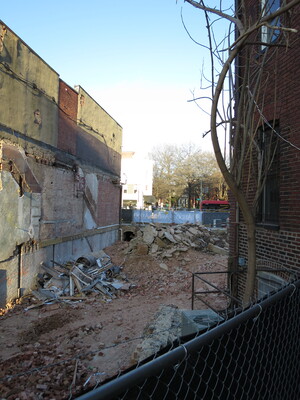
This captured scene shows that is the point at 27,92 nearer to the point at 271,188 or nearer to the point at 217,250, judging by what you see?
the point at 271,188

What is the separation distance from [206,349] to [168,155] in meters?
47.5

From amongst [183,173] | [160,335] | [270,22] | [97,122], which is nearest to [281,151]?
[270,22]

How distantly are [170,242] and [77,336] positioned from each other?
9980 millimetres

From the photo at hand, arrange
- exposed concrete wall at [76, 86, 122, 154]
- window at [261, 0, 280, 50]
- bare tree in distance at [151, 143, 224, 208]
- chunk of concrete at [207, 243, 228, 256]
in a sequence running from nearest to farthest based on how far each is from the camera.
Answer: window at [261, 0, 280, 50] < exposed concrete wall at [76, 86, 122, 154] < chunk of concrete at [207, 243, 228, 256] < bare tree in distance at [151, 143, 224, 208]

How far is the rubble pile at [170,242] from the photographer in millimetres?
15141

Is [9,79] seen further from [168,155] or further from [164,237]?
[168,155]

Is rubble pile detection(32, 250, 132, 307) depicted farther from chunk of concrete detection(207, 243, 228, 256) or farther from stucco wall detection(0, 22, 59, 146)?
chunk of concrete detection(207, 243, 228, 256)

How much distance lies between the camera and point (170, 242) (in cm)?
1619

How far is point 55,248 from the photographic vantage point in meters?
11.2

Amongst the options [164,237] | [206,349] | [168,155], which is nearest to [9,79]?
[206,349]

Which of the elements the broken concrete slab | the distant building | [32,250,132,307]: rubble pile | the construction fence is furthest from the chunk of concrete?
the distant building

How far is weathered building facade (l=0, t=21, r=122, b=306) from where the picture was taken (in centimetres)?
844

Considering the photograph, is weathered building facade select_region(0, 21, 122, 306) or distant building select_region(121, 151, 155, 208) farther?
distant building select_region(121, 151, 155, 208)

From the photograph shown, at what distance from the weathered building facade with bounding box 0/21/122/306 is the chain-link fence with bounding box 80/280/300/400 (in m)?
7.55
